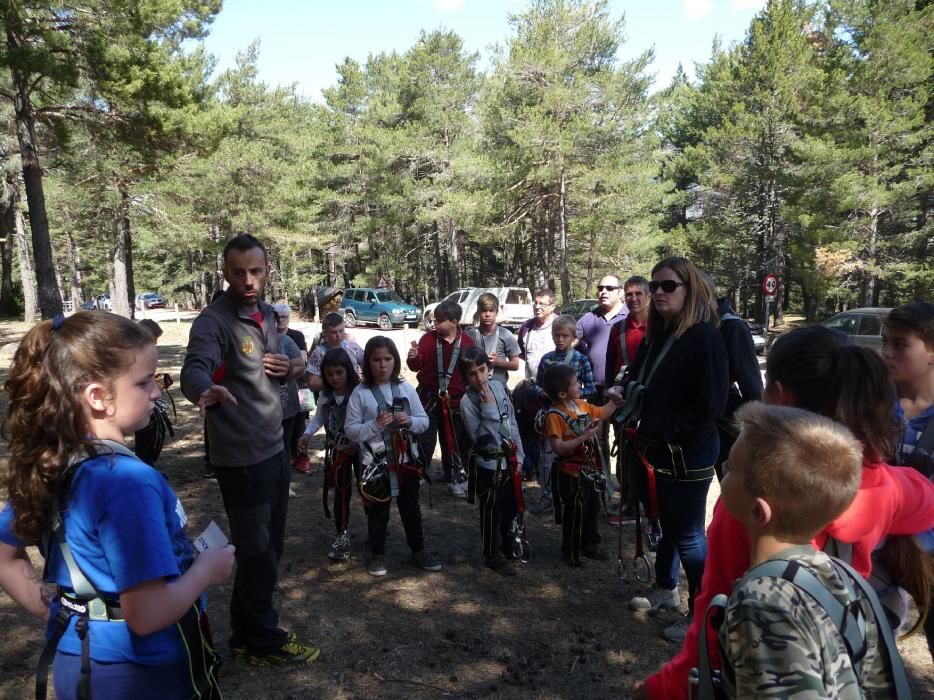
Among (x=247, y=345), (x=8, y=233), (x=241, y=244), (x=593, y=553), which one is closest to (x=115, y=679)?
(x=247, y=345)

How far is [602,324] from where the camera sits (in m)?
5.57

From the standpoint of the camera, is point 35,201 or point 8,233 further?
point 8,233

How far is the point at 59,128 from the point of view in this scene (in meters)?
11.7

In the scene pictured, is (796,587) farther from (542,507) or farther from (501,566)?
(542,507)

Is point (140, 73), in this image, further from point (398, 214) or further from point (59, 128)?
point (398, 214)

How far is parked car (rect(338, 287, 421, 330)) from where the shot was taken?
2739 cm

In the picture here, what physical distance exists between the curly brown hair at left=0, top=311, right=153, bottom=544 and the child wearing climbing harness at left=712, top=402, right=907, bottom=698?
152 cm

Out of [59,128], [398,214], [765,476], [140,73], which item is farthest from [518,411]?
[398,214]

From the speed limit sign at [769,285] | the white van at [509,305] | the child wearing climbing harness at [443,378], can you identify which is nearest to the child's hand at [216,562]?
the child wearing climbing harness at [443,378]

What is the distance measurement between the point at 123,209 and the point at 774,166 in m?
24.3

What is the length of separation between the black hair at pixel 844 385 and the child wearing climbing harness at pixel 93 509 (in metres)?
1.77

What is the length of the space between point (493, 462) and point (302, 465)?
336 cm

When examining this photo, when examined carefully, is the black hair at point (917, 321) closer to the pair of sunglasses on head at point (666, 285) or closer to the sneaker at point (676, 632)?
the pair of sunglasses on head at point (666, 285)

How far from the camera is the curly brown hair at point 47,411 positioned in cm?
144
